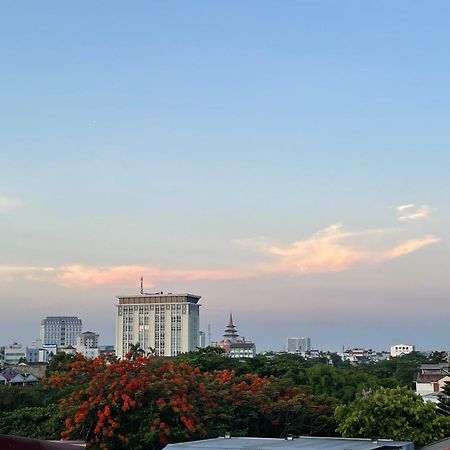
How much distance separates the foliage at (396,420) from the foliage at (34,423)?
7.35m

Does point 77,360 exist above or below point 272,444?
above

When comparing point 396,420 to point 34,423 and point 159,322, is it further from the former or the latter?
point 159,322

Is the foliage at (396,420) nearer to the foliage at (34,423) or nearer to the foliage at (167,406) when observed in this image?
the foliage at (167,406)

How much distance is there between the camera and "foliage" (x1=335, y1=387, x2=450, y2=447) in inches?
675

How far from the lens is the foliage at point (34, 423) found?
60.4 feet

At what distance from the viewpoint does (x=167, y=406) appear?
16.7 meters

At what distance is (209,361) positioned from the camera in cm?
3067

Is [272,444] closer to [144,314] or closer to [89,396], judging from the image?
[89,396]

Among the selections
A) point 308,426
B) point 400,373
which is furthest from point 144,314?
point 308,426

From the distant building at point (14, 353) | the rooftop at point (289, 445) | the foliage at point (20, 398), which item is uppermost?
the distant building at point (14, 353)

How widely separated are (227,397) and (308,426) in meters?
2.98

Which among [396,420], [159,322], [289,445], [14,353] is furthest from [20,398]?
[14,353]

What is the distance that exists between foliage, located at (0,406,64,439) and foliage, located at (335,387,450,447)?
7.35 m

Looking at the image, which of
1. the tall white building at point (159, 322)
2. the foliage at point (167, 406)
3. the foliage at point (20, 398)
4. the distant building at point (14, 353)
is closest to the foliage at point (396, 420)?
the foliage at point (167, 406)
